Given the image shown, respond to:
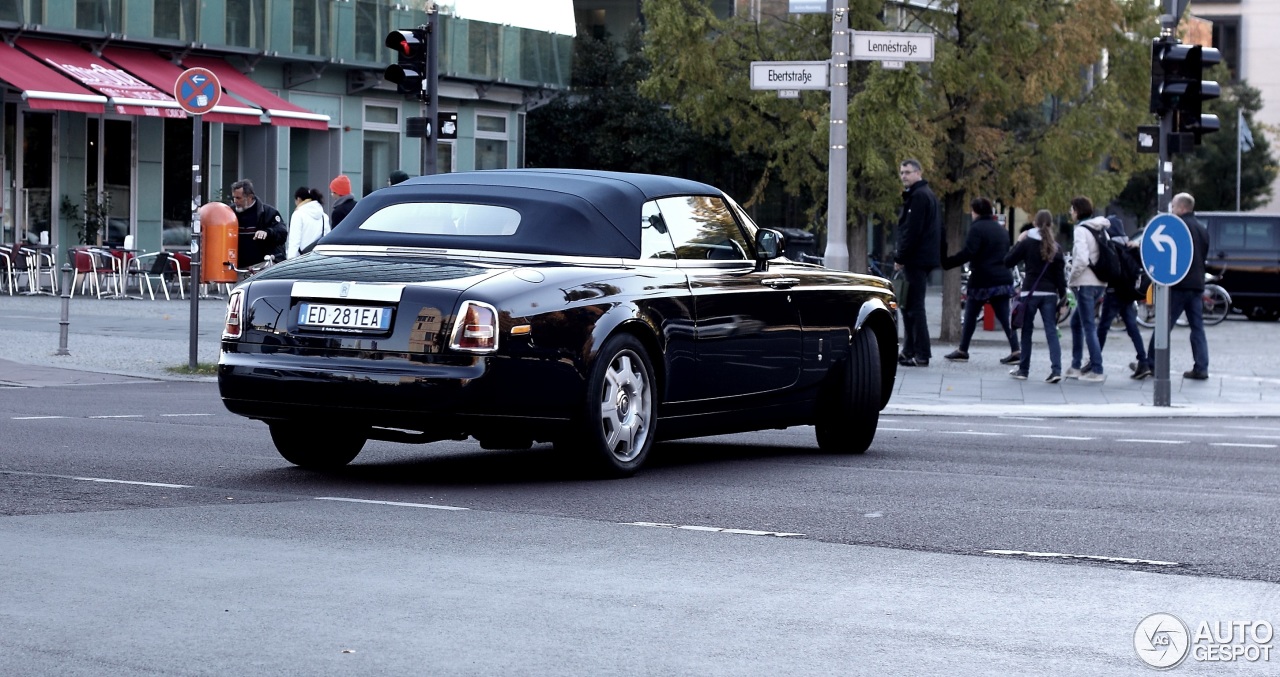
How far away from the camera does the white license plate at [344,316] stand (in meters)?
9.06

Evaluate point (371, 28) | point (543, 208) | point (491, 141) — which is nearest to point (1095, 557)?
point (543, 208)

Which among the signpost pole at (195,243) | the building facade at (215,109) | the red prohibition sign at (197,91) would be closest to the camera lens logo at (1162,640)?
the red prohibition sign at (197,91)

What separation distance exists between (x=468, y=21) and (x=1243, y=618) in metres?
37.2

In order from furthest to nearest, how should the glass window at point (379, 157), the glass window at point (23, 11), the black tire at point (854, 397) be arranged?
the glass window at point (379, 157) < the glass window at point (23, 11) < the black tire at point (854, 397)

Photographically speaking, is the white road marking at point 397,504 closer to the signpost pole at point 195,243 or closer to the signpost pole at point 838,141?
the signpost pole at point 195,243

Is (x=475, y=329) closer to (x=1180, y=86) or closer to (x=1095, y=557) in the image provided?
(x=1095, y=557)

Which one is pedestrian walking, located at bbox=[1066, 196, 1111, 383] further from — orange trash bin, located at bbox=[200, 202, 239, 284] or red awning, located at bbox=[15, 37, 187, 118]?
red awning, located at bbox=[15, 37, 187, 118]

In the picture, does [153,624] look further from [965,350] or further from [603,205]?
[965,350]

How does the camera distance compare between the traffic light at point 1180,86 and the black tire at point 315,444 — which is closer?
the black tire at point 315,444

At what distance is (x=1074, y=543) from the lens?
311 inches

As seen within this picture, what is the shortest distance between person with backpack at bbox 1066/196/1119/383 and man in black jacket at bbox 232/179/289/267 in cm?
869

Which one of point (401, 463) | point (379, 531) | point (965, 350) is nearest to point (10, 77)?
A: point (965, 350)

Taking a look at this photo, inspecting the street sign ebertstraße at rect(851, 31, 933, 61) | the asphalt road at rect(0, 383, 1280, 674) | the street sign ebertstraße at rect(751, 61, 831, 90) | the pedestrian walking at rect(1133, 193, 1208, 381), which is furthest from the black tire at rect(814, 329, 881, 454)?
the pedestrian walking at rect(1133, 193, 1208, 381)

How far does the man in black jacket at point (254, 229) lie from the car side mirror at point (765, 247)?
12.3m
